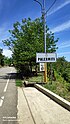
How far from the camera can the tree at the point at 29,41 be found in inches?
1335

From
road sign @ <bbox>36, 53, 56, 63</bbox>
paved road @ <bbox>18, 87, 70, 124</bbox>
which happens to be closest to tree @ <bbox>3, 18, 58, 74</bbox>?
road sign @ <bbox>36, 53, 56, 63</bbox>

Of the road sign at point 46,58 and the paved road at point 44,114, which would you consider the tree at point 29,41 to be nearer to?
the road sign at point 46,58

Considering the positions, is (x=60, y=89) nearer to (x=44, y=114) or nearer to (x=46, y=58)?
(x=46, y=58)

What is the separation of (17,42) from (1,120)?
28.0 metres

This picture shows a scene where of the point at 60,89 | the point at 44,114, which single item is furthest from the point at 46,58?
the point at 44,114

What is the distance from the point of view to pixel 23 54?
34500 millimetres

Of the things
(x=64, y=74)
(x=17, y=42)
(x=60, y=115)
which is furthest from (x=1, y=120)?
(x=64, y=74)

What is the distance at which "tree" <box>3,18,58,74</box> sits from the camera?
33.9 meters

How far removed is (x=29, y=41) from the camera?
35.7 metres

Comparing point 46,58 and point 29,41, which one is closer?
point 46,58

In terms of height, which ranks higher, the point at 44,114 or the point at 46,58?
the point at 46,58

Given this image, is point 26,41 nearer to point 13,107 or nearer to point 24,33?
point 24,33

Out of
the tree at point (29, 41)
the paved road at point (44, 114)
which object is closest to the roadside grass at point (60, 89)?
the paved road at point (44, 114)

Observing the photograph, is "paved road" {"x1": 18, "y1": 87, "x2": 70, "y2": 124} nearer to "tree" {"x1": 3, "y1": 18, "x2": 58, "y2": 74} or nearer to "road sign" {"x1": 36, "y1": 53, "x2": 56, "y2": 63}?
"road sign" {"x1": 36, "y1": 53, "x2": 56, "y2": 63}
